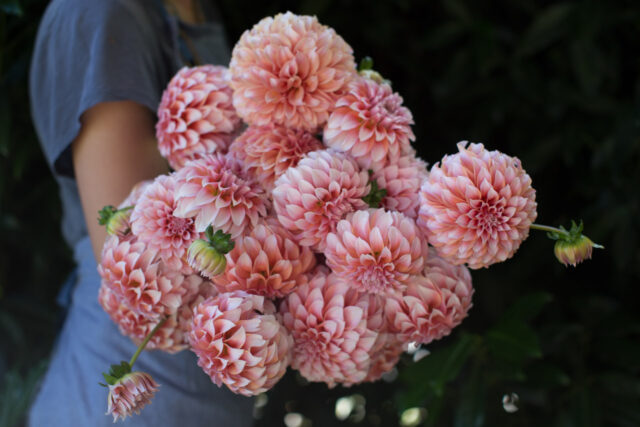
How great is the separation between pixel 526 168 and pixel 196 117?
793 mm

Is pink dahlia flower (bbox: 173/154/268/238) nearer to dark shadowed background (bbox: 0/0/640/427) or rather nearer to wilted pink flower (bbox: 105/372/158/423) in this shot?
wilted pink flower (bbox: 105/372/158/423)

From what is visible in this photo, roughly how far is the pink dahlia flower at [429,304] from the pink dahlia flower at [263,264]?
0.07m

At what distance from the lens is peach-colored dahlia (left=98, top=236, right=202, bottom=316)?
1.19 ft

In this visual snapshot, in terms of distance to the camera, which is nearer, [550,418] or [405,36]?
[550,418]

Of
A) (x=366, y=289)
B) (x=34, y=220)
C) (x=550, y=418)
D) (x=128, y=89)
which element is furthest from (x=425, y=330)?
(x=34, y=220)

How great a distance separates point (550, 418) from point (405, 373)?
1.53ft

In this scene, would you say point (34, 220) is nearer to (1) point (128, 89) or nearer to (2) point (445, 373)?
(1) point (128, 89)

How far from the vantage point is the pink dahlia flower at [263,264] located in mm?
343

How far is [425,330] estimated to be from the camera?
0.37m

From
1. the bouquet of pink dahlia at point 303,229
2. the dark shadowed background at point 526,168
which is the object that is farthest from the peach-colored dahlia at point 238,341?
the dark shadowed background at point 526,168

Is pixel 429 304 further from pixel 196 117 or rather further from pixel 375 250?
pixel 196 117

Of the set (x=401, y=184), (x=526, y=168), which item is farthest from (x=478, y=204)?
(x=526, y=168)

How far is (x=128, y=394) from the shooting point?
1.04 ft

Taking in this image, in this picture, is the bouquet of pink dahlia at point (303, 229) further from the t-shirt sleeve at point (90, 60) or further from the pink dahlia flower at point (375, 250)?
the t-shirt sleeve at point (90, 60)
